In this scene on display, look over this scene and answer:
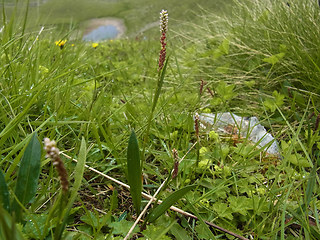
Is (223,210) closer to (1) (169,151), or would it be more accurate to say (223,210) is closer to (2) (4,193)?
(1) (169,151)

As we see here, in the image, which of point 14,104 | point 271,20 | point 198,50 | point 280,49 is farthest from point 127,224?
point 198,50

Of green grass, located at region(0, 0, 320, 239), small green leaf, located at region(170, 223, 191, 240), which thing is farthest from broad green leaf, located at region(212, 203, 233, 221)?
small green leaf, located at region(170, 223, 191, 240)

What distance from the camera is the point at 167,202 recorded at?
3.15 feet

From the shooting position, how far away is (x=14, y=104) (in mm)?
1320

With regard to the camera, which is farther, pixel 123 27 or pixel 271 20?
pixel 123 27

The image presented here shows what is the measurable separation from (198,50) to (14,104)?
7.55 feet

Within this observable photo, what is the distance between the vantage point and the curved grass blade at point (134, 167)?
0.93 m

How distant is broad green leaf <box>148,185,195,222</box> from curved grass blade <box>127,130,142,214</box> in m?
0.06

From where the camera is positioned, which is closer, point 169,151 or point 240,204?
point 240,204

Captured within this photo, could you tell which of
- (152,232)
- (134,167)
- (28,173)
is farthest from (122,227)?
(28,173)

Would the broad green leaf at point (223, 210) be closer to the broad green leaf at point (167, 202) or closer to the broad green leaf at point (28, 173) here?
the broad green leaf at point (167, 202)

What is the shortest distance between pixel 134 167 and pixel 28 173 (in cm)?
31

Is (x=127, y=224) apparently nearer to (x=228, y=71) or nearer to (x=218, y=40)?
(x=228, y=71)

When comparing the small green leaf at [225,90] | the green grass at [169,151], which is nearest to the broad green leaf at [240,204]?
the green grass at [169,151]
